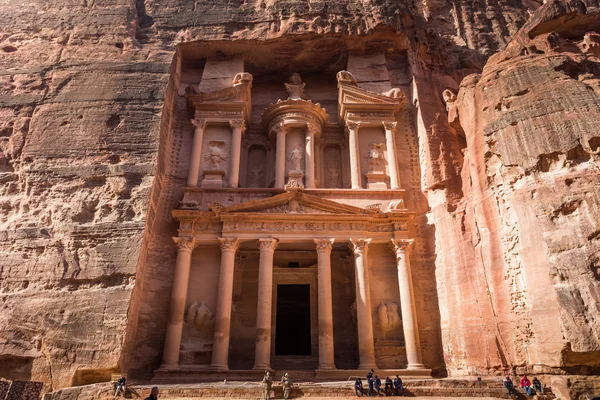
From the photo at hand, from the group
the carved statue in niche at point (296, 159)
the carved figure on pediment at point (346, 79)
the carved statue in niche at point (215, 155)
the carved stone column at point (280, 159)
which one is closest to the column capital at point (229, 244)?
the carved stone column at point (280, 159)

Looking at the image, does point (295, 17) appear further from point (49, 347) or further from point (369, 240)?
point (49, 347)

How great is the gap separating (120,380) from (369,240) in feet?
25.5

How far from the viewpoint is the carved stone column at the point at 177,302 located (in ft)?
38.6

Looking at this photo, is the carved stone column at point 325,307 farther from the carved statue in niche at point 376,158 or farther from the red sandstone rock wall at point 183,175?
the carved statue in niche at point 376,158

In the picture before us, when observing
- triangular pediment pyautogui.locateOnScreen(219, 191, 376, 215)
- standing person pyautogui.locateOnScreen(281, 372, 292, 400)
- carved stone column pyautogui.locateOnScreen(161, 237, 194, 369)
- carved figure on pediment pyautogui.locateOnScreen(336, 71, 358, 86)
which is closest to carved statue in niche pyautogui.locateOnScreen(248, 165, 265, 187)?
triangular pediment pyautogui.locateOnScreen(219, 191, 376, 215)

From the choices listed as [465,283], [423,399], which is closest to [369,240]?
[465,283]

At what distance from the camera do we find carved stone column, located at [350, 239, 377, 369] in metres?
11.8

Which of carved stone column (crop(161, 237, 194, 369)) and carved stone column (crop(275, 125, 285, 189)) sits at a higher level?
carved stone column (crop(275, 125, 285, 189))

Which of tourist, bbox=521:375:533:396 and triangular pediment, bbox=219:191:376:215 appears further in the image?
triangular pediment, bbox=219:191:376:215

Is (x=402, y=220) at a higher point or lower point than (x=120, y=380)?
higher

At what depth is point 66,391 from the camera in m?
9.18

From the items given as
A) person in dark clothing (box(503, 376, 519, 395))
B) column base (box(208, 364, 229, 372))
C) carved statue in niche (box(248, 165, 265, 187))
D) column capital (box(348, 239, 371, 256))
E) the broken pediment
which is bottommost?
person in dark clothing (box(503, 376, 519, 395))

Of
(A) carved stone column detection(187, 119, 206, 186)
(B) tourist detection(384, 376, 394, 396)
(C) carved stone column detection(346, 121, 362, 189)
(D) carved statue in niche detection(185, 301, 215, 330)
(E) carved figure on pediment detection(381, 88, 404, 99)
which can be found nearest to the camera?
(B) tourist detection(384, 376, 394, 396)

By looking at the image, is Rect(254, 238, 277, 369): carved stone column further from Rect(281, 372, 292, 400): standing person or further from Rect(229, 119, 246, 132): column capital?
Rect(229, 119, 246, 132): column capital
